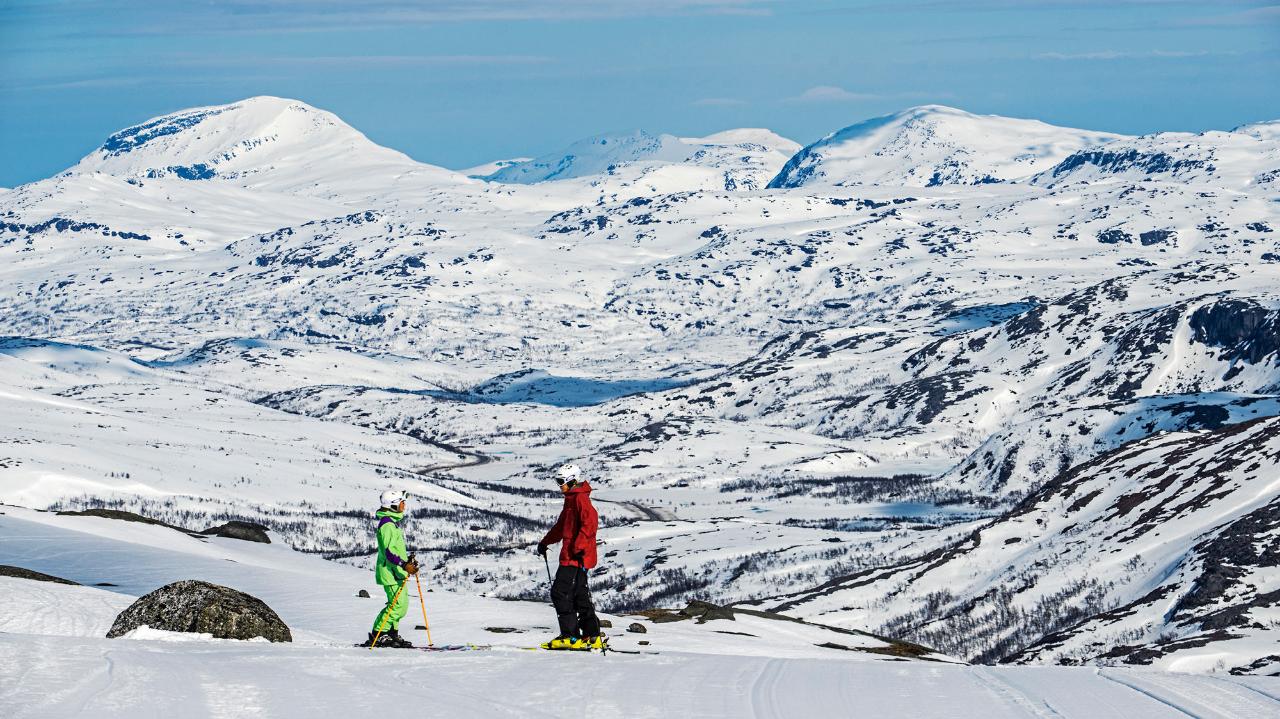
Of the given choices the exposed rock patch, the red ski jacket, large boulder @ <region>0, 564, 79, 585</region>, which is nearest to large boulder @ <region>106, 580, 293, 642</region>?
the red ski jacket

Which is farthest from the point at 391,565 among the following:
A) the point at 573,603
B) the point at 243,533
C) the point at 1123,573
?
the point at 1123,573

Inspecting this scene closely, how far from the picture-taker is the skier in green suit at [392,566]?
2862 cm

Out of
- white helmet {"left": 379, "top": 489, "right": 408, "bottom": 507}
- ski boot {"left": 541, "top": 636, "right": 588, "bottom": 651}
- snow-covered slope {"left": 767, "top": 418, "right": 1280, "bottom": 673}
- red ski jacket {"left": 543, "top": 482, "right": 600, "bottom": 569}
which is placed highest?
white helmet {"left": 379, "top": 489, "right": 408, "bottom": 507}

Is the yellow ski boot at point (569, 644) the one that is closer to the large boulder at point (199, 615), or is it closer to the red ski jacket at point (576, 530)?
the red ski jacket at point (576, 530)

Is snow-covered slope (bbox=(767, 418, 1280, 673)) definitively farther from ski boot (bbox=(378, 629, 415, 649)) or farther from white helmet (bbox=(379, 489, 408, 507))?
white helmet (bbox=(379, 489, 408, 507))

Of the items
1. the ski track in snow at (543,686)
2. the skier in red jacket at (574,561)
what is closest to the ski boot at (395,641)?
the ski track in snow at (543,686)

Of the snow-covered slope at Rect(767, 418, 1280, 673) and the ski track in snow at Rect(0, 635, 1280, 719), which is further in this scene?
the snow-covered slope at Rect(767, 418, 1280, 673)

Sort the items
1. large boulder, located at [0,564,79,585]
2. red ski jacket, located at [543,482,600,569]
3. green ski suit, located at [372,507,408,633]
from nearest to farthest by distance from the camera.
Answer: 1. red ski jacket, located at [543,482,600,569]
2. green ski suit, located at [372,507,408,633]
3. large boulder, located at [0,564,79,585]

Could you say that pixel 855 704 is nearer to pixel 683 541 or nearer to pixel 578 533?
pixel 578 533

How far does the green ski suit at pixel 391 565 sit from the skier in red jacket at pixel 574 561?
9.64 feet

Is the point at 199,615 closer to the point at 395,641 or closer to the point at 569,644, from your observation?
the point at 395,641

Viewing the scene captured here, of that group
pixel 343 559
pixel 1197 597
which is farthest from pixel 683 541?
pixel 1197 597

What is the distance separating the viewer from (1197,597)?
73188 millimetres

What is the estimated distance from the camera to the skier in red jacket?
27469 mm
